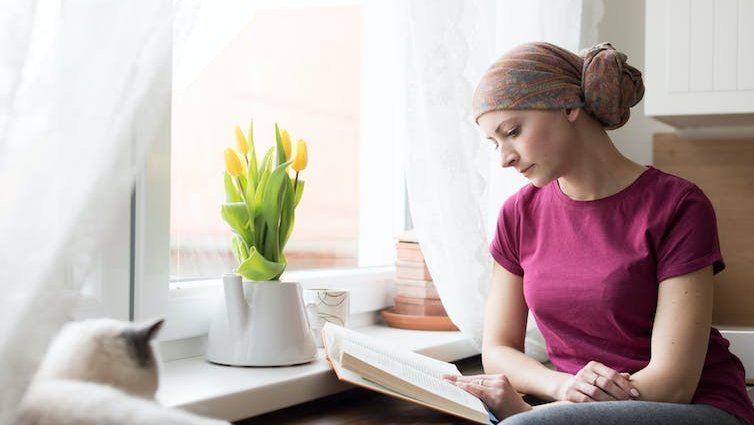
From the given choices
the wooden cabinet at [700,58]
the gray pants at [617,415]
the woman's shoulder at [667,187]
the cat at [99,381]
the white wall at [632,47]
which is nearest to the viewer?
the cat at [99,381]

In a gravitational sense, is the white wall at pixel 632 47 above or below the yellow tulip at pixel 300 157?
above

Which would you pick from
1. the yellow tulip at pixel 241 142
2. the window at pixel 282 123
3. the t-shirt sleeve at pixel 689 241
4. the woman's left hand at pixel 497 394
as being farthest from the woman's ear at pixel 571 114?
the window at pixel 282 123

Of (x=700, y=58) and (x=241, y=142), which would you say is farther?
(x=700, y=58)

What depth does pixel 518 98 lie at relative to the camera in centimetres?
138

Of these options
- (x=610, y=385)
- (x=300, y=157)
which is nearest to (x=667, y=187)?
(x=610, y=385)

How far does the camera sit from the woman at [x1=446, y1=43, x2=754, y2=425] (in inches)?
52.4

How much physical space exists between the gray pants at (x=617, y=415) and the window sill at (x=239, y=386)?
1.12 feet

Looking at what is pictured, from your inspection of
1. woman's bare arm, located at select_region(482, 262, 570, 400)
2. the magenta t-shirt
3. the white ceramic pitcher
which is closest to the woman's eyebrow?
the magenta t-shirt

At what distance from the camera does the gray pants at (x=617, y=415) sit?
46.3 inches

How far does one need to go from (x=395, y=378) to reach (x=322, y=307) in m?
0.38

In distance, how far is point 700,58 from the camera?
6.64 ft

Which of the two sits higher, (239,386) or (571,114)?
(571,114)

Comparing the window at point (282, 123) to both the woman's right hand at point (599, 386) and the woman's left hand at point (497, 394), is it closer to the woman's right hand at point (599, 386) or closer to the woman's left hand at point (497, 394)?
the woman's left hand at point (497, 394)

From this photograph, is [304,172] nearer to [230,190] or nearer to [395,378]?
[230,190]
